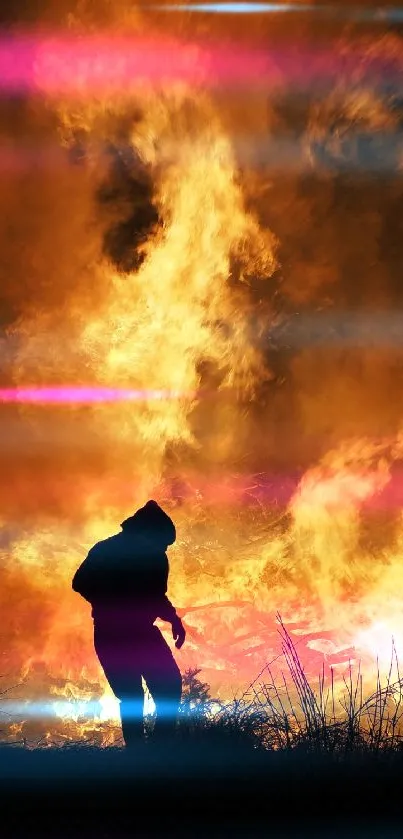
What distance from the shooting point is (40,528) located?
1322 mm

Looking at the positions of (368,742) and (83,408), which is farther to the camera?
(83,408)

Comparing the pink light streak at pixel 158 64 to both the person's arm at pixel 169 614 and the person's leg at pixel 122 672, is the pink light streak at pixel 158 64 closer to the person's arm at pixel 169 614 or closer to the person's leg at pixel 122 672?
the person's arm at pixel 169 614

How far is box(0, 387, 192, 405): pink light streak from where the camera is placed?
1.34m

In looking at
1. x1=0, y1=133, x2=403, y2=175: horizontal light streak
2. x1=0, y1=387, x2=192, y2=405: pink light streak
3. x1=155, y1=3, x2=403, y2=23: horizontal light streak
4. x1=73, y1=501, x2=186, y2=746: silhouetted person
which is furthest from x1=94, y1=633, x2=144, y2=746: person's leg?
x1=155, y1=3, x2=403, y2=23: horizontal light streak

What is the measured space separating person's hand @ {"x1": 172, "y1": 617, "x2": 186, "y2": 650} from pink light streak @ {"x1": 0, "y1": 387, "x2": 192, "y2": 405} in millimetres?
429

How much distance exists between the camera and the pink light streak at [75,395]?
1.34 metres

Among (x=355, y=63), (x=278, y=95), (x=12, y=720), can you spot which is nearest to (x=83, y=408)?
(x=12, y=720)

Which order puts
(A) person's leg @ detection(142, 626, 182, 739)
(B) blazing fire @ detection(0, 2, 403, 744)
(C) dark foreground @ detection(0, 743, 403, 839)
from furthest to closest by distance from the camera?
(B) blazing fire @ detection(0, 2, 403, 744)
(A) person's leg @ detection(142, 626, 182, 739)
(C) dark foreground @ detection(0, 743, 403, 839)

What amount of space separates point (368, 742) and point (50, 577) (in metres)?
0.65

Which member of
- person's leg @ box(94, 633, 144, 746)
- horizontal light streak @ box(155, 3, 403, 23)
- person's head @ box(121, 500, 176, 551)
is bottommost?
person's leg @ box(94, 633, 144, 746)

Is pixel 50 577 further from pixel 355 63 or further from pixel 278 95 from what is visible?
pixel 355 63

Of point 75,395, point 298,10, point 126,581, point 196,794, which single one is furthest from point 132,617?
point 298,10

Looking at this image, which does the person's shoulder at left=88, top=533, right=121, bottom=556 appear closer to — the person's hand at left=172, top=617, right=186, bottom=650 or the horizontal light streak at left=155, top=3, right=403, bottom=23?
the person's hand at left=172, top=617, right=186, bottom=650

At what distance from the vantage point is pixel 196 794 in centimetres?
109
